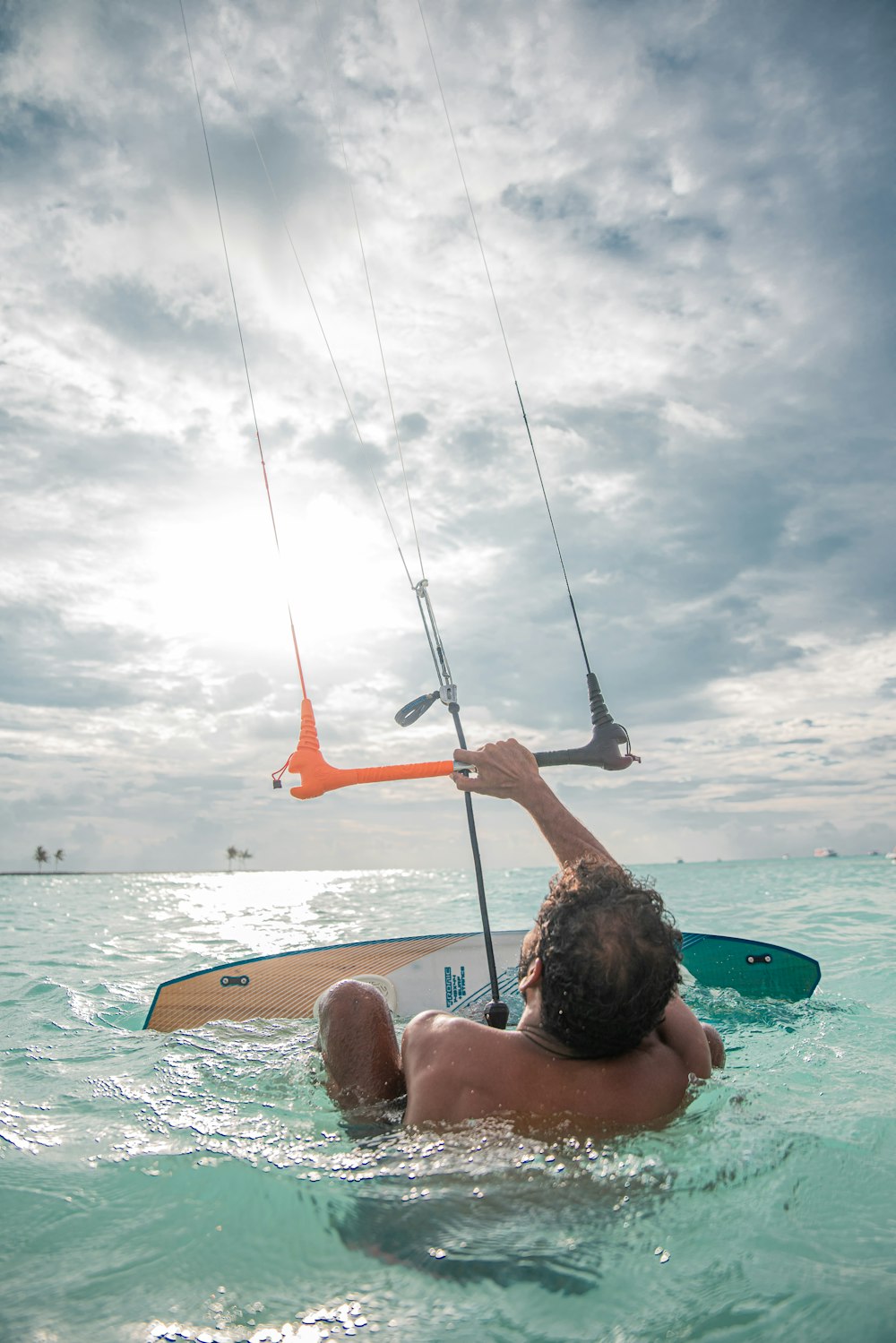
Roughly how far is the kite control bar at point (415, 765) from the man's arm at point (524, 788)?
17 cm

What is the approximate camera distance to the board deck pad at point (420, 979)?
18.8ft

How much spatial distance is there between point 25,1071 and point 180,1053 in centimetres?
88

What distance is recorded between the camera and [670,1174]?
2.42 m

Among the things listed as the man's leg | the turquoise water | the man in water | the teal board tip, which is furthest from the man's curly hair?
the teal board tip

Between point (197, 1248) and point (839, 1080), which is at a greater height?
point (197, 1248)

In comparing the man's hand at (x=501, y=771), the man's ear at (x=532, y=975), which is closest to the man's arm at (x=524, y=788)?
the man's hand at (x=501, y=771)

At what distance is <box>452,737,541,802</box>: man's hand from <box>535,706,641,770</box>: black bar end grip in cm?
30

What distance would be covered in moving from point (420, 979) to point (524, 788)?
11.8 feet

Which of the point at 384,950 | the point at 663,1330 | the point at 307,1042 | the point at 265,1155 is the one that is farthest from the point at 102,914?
the point at 663,1330

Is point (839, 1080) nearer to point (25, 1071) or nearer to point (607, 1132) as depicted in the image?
point (607, 1132)

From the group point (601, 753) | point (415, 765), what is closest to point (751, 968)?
point (601, 753)

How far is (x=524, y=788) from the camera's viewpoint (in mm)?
3348

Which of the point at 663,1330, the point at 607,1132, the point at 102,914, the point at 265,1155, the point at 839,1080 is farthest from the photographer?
the point at 102,914

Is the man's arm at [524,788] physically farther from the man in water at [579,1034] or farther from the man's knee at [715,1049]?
the man's knee at [715,1049]
